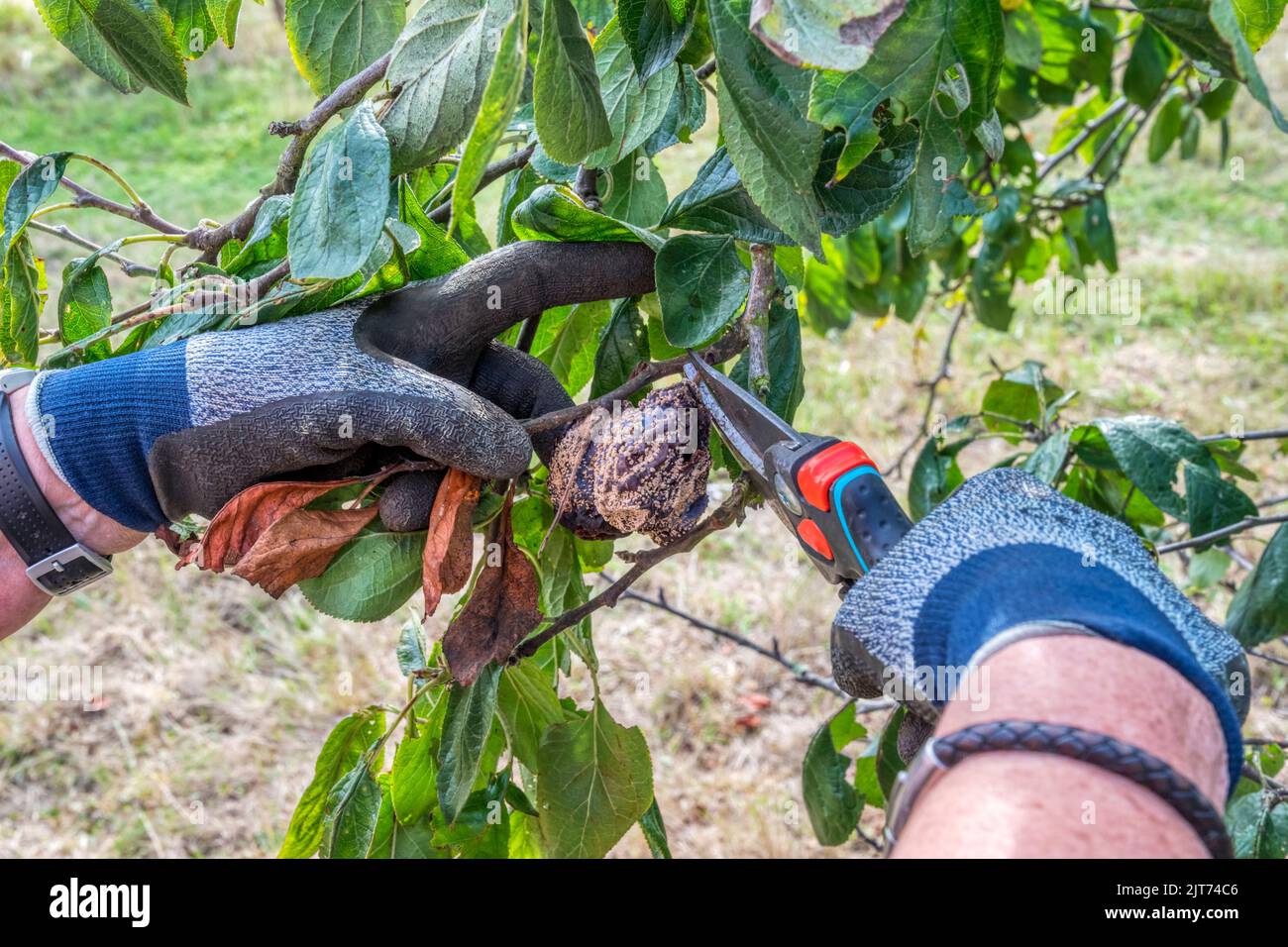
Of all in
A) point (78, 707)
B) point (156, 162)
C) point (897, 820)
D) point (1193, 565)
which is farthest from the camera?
point (156, 162)

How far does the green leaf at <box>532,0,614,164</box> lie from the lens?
710 mm

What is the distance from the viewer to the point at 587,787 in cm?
120

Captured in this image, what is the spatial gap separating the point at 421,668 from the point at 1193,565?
1.38 m

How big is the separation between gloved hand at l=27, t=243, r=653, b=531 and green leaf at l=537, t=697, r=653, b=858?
35cm

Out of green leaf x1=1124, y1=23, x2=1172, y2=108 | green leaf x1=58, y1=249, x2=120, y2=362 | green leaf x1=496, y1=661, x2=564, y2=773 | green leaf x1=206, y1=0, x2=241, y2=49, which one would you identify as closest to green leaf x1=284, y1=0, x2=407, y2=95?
green leaf x1=206, y1=0, x2=241, y2=49

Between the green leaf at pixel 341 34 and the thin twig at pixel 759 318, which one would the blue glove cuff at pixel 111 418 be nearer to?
the green leaf at pixel 341 34

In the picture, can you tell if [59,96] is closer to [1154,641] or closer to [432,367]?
[432,367]

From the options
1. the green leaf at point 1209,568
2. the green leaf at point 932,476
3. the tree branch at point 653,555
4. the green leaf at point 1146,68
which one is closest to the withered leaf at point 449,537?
the tree branch at point 653,555

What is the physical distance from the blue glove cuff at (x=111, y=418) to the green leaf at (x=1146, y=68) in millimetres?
1612

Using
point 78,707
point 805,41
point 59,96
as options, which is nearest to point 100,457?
point 805,41

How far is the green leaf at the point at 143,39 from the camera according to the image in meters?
1.01

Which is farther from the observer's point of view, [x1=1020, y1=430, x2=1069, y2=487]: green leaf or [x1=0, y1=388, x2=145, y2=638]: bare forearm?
[x1=1020, y1=430, x2=1069, y2=487]: green leaf

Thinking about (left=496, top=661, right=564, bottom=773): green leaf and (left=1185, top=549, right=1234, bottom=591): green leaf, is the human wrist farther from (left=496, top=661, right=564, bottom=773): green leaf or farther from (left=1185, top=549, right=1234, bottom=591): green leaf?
(left=1185, top=549, right=1234, bottom=591): green leaf
